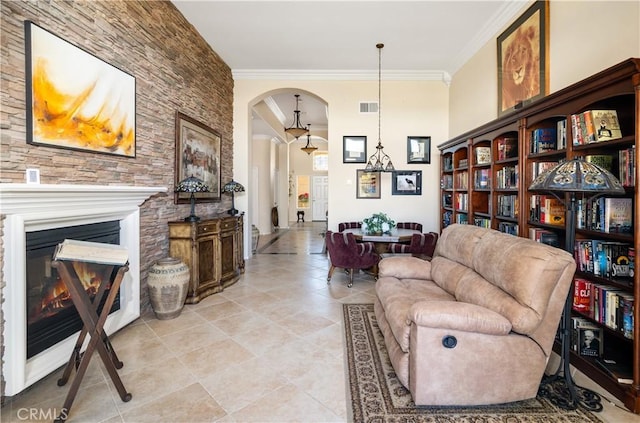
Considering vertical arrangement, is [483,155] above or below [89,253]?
above

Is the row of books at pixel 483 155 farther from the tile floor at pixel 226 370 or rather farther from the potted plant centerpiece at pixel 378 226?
the tile floor at pixel 226 370

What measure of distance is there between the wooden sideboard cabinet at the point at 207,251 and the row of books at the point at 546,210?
11.8ft

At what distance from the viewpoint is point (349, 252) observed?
4289mm

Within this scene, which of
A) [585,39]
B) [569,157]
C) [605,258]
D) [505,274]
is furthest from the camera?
[585,39]

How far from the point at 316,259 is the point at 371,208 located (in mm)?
1510

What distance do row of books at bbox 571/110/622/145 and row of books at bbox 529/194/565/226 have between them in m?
0.60

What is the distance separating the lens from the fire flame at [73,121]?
2.07 metres

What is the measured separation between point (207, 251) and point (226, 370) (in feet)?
6.14

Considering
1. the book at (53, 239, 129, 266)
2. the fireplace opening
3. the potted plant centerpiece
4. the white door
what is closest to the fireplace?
the fireplace opening

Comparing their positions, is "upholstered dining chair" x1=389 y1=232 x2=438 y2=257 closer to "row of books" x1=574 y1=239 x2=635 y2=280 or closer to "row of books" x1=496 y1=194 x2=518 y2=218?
"row of books" x1=496 y1=194 x2=518 y2=218

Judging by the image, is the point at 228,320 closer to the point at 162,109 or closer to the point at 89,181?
the point at 89,181

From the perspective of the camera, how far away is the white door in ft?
45.7

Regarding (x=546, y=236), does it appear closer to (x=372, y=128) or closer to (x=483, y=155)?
(x=483, y=155)

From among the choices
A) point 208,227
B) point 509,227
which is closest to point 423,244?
point 509,227
